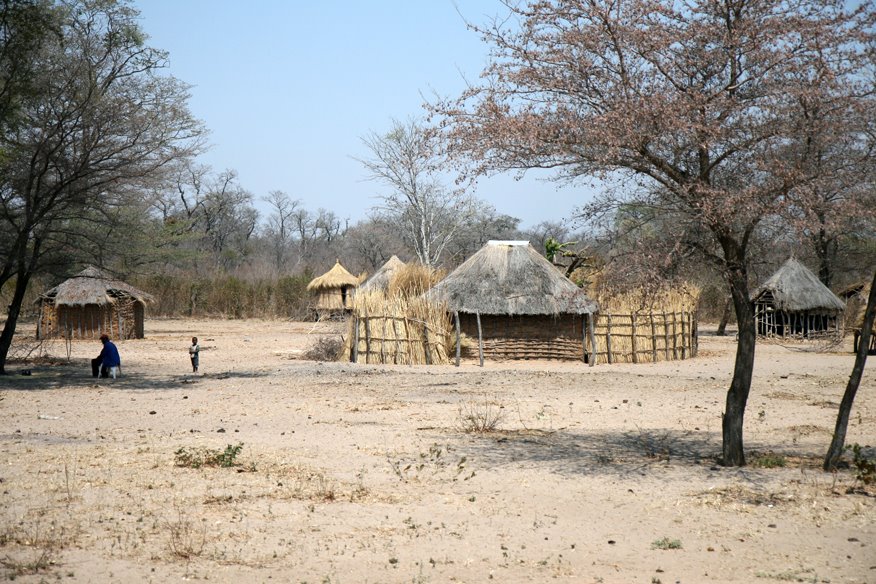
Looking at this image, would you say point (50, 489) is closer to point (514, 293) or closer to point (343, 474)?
point (343, 474)

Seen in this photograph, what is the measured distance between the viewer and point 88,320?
30.1m

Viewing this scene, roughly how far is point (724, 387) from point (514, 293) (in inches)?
270

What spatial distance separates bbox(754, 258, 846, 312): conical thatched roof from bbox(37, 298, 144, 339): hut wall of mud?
21.3 m

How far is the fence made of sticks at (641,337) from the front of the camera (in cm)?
2303

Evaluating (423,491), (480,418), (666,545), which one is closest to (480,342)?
(480,418)

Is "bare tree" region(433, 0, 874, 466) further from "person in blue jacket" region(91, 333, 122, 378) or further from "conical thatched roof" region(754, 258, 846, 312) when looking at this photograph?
"conical thatched roof" region(754, 258, 846, 312)

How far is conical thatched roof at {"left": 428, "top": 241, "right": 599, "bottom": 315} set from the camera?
2233 cm

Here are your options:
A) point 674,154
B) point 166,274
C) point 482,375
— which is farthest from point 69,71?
point 166,274

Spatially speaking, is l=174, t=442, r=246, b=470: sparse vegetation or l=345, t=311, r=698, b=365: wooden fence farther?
l=345, t=311, r=698, b=365: wooden fence

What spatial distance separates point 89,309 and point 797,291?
23557 mm

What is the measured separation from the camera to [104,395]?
15367 mm

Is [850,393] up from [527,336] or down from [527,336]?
down

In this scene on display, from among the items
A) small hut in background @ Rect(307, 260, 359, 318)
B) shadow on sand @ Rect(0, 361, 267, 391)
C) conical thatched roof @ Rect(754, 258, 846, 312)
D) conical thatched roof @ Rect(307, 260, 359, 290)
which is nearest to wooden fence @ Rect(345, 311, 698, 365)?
shadow on sand @ Rect(0, 361, 267, 391)

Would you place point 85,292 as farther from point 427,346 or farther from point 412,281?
point 427,346
